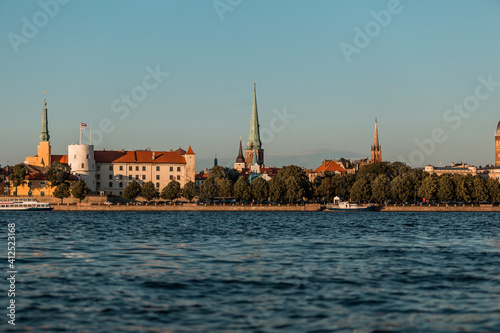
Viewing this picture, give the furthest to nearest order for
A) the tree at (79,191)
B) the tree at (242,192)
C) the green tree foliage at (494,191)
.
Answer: the green tree foliage at (494,191) → the tree at (242,192) → the tree at (79,191)

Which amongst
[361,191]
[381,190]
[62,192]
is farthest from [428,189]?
[62,192]

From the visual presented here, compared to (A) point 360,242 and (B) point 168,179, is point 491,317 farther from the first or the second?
(B) point 168,179

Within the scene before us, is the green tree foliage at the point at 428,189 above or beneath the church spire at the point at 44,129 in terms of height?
beneath

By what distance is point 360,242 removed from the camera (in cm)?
3569

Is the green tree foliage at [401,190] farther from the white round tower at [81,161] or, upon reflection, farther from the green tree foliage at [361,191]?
the white round tower at [81,161]

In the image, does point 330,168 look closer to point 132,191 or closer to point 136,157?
point 136,157

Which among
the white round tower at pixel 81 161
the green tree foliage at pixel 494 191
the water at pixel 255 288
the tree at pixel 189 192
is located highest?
the white round tower at pixel 81 161

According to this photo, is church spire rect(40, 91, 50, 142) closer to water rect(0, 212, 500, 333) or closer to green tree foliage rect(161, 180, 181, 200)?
green tree foliage rect(161, 180, 181, 200)

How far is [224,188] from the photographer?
10925 cm

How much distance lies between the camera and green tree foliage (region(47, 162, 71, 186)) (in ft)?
355

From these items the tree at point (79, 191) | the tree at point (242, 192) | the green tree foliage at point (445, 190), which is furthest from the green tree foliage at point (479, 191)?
the tree at point (79, 191)

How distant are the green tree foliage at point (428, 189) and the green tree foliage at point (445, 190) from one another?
86cm

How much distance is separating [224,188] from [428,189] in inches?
1277

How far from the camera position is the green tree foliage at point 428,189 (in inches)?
3974
